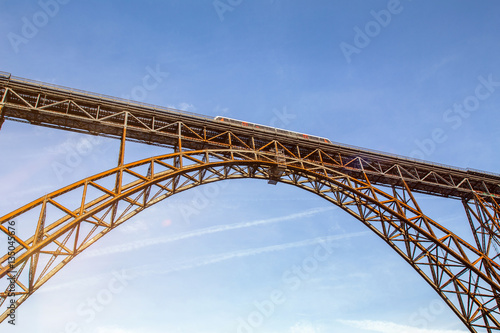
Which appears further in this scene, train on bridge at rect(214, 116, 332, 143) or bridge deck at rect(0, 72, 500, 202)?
train on bridge at rect(214, 116, 332, 143)

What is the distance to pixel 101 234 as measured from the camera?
17547 millimetres

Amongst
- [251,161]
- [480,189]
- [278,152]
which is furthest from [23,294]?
[480,189]

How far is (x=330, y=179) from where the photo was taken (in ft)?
77.0

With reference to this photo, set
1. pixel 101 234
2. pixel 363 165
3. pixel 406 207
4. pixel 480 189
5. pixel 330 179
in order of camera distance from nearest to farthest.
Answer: pixel 101 234 < pixel 330 179 < pixel 406 207 < pixel 363 165 < pixel 480 189

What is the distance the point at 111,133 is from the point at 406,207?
18.3m

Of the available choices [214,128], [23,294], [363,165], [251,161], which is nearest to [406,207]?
[363,165]

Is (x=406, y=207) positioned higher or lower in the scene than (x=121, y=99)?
lower

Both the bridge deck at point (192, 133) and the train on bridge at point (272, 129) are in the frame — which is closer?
the bridge deck at point (192, 133)

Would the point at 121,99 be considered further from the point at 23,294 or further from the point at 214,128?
the point at 23,294

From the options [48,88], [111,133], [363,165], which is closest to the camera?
[48,88]

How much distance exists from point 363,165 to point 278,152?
724 cm

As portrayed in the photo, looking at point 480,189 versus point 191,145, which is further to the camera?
point 480,189

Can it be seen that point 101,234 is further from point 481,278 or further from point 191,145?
point 481,278

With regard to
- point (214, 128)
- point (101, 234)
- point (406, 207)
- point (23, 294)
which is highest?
point (214, 128)
